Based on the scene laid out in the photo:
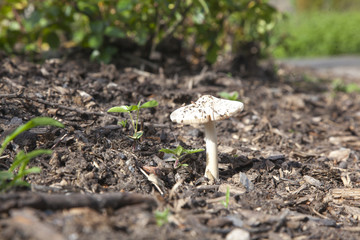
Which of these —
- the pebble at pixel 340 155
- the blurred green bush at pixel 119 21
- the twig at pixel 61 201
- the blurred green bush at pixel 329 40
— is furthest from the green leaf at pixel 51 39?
the blurred green bush at pixel 329 40

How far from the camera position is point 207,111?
2080 millimetres

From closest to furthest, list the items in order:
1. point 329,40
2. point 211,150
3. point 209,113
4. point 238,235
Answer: point 238,235, point 209,113, point 211,150, point 329,40

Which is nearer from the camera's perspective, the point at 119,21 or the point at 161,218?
the point at 161,218

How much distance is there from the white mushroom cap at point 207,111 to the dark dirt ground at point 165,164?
1.52 feet

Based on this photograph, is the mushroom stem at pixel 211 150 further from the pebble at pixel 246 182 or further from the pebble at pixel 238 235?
the pebble at pixel 238 235

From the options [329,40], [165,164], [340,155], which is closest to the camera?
[165,164]

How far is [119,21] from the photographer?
4387 mm

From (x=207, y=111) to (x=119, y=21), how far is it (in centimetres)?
282

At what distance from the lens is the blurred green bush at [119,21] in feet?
12.9

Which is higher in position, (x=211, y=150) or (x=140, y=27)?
(x=140, y=27)

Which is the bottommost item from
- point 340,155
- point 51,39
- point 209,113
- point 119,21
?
point 340,155

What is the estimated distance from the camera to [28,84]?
319 centimetres

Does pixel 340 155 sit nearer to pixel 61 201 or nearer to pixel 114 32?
pixel 61 201

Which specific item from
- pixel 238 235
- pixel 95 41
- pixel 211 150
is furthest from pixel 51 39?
pixel 238 235
